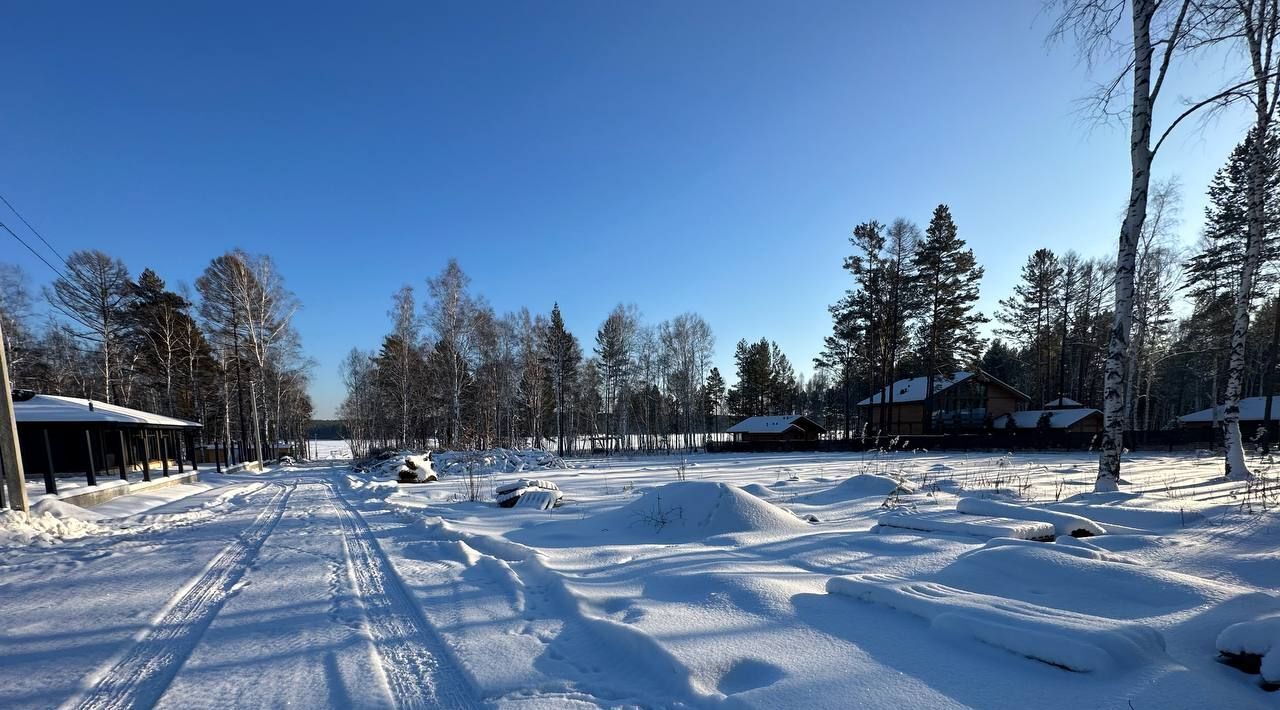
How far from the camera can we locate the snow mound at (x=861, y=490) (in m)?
8.28

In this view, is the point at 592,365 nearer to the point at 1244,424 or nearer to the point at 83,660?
the point at 83,660

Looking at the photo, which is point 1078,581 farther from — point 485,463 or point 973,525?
point 485,463

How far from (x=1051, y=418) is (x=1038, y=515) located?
32.3 meters

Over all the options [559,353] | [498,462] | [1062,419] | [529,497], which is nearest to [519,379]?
[559,353]

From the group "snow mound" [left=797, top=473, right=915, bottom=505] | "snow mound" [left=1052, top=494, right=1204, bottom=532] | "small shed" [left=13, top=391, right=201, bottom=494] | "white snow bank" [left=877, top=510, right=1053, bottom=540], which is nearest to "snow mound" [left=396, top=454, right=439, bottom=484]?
"small shed" [left=13, top=391, right=201, bottom=494]

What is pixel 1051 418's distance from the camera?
29266 mm

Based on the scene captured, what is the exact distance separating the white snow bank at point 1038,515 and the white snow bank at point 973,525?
5.0 inches

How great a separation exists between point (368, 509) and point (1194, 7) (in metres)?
16.8

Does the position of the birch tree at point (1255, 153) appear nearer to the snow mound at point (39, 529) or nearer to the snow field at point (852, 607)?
the snow field at point (852, 607)

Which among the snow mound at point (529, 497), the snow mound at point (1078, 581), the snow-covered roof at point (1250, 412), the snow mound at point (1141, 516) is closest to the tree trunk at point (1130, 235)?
the snow mound at point (1141, 516)

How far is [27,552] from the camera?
20.3 feet

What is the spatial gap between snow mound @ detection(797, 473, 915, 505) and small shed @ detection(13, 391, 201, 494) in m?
14.3

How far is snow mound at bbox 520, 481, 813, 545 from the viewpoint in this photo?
600 centimetres

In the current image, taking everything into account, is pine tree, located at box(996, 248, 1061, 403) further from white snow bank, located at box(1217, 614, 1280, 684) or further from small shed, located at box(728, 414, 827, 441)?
white snow bank, located at box(1217, 614, 1280, 684)
